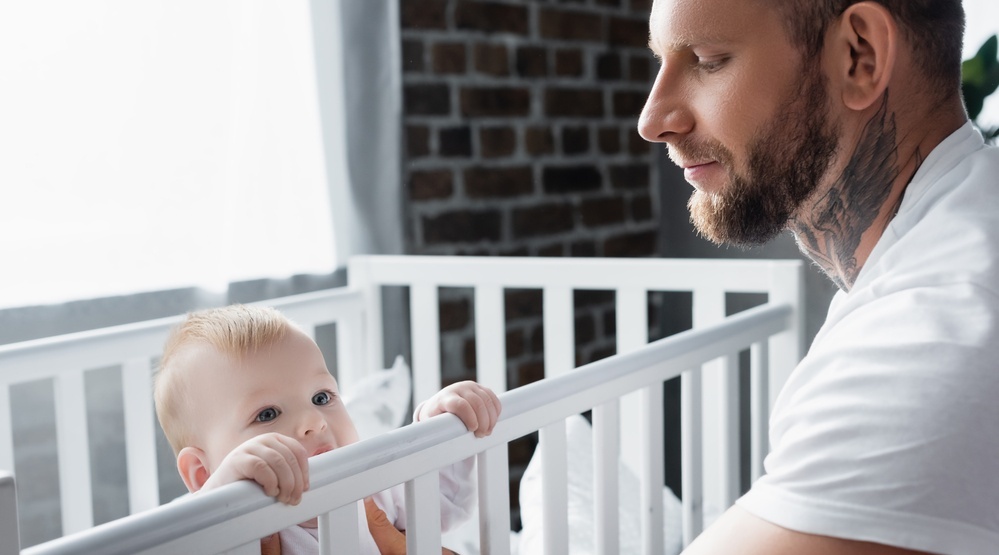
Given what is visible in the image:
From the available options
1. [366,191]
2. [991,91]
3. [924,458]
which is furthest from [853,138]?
[366,191]

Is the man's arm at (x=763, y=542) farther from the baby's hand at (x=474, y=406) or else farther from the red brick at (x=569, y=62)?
the red brick at (x=569, y=62)

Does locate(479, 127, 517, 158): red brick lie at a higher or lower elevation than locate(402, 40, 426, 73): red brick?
lower

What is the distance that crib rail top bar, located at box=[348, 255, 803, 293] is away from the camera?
1500 millimetres

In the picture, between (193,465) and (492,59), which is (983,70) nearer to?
(492,59)

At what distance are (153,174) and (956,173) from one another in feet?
4.06

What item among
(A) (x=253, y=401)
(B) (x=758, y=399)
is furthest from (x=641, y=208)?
(A) (x=253, y=401)

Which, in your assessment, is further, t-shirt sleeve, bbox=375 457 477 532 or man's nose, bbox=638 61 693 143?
t-shirt sleeve, bbox=375 457 477 532

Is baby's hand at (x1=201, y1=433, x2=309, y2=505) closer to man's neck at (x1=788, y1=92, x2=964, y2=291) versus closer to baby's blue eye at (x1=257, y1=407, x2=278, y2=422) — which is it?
baby's blue eye at (x1=257, y1=407, x2=278, y2=422)

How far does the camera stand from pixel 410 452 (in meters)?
0.76

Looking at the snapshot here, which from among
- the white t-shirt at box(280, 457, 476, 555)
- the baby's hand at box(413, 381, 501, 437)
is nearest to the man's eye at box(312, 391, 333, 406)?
the white t-shirt at box(280, 457, 476, 555)

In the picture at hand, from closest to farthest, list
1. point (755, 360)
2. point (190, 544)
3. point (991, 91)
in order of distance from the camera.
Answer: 1. point (190, 544)
2. point (755, 360)
3. point (991, 91)

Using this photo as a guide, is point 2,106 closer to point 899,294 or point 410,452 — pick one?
point 410,452

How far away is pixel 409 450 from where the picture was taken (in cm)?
76

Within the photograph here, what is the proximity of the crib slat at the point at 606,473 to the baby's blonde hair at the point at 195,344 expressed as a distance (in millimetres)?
359
